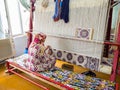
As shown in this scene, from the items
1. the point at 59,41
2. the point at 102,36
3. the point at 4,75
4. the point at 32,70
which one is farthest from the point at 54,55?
the point at 4,75

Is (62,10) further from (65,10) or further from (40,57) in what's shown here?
(40,57)

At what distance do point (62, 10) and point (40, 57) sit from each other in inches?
33.6

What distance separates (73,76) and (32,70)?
68 centimetres

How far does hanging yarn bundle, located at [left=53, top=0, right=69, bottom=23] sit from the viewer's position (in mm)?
2355

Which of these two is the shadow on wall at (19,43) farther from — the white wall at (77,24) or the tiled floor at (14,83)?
the white wall at (77,24)

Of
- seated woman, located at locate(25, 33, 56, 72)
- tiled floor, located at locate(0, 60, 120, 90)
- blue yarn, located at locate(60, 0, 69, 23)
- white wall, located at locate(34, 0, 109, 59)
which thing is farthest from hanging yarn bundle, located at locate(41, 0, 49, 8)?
tiled floor, located at locate(0, 60, 120, 90)

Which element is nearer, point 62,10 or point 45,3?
point 62,10

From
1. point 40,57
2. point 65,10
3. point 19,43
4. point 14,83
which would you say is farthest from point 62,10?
point 19,43

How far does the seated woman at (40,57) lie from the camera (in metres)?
2.28

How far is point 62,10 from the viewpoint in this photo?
2383 millimetres

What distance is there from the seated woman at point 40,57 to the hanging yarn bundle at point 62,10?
45cm

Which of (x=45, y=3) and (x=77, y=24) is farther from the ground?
(x=45, y=3)

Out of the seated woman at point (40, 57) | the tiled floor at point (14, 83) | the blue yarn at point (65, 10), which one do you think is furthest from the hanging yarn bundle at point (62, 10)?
the tiled floor at point (14, 83)

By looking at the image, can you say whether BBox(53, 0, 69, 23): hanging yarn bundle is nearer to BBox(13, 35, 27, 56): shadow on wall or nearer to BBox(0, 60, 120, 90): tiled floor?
BBox(0, 60, 120, 90): tiled floor
